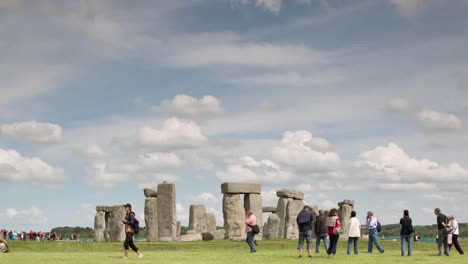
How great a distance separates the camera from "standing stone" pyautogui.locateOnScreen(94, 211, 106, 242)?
48.5 m

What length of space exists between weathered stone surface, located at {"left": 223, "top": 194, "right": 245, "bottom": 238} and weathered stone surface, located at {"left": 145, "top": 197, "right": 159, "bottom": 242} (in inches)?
159

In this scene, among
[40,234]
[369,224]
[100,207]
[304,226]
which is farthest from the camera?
[40,234]

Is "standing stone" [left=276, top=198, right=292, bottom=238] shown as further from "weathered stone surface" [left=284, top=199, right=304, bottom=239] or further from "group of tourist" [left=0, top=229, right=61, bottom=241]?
"group of tourist" [left=0, top=229, right=61, bottom=241]

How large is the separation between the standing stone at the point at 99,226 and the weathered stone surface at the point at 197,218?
6.29m

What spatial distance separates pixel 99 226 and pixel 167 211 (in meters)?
10.3

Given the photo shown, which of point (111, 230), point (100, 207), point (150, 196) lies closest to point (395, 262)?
point (150, 196)

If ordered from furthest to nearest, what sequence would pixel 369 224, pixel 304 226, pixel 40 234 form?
pixel 40 234 < pixel 369 224 < pixel 304 226

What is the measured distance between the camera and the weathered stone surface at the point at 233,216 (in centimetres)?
4047

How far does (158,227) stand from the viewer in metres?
40.8

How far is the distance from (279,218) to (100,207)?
1263 cm

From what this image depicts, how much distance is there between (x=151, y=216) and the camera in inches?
1618

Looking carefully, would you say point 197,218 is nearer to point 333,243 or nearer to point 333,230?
point 333,230

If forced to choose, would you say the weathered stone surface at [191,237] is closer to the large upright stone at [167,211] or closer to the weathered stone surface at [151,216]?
the large upright stone at [167,211]

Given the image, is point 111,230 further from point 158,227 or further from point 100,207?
point 158,227
